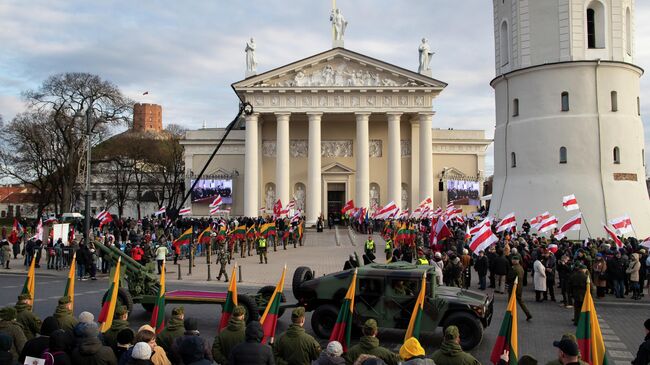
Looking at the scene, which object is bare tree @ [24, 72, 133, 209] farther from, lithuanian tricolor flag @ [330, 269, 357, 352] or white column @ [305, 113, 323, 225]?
lithuanian tricolor flag @ [330, 269, 357, 352]

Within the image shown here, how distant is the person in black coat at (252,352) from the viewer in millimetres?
6883

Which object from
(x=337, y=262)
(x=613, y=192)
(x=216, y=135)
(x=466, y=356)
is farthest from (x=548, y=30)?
(x=216, y=135)

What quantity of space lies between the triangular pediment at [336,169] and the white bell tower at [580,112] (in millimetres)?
24911

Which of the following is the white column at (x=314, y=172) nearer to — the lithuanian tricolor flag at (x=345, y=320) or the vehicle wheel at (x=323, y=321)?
the vehicle wheel at (x=323, y=321)

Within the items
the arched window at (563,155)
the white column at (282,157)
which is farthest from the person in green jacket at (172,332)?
the white column at (282,157)

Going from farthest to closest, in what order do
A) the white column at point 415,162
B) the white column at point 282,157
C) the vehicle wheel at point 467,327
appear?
the white column at point 415,162
the white column at point 282,157
the vehicle wheel at point 467,327

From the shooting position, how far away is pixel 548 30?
115ft

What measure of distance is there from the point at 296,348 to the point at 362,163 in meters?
47.7

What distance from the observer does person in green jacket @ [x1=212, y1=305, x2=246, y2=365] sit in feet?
26.6

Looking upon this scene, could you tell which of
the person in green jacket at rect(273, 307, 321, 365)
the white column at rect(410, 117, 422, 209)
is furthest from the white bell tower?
the person in green jacket at rect(273, 307, 321, 365)

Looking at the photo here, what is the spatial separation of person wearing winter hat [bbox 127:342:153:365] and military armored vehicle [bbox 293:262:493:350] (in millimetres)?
6950

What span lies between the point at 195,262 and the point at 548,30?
23982 mm

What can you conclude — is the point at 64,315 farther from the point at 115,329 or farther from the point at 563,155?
the point at 563,155

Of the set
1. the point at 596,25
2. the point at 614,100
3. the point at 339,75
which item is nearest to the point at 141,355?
the point at 614,100
